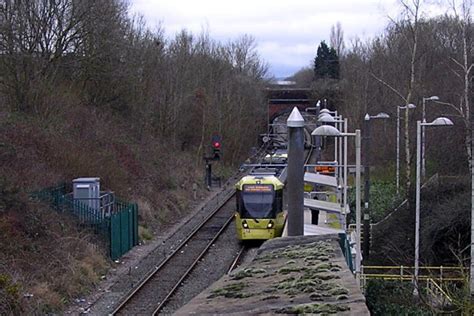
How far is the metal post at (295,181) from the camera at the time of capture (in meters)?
17.2

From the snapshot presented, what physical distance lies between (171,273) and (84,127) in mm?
16522

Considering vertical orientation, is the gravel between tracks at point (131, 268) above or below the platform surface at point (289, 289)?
below

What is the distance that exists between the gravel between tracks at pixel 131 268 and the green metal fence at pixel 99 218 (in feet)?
1.61

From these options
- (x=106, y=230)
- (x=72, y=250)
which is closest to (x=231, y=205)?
(x=106, y=230)

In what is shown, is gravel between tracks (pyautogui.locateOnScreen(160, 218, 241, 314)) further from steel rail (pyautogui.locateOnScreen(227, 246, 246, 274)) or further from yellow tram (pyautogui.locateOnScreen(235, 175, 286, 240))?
yellow tram (pyautogui.locateOnScreen(235, 175, 286, 240))

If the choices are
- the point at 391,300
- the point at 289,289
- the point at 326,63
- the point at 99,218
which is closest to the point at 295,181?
the point at 391,300

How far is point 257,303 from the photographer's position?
7668 millimetres

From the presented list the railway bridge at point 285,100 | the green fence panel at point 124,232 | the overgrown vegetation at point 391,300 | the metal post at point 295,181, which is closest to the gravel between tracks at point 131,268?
the green fence panel at point 124,232

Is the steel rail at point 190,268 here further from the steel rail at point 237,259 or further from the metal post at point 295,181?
the metal post at point 295,181

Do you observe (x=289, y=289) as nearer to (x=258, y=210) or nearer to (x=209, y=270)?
(x=209, y=270)

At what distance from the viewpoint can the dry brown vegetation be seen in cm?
2164

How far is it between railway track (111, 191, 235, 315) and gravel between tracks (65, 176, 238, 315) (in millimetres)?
327

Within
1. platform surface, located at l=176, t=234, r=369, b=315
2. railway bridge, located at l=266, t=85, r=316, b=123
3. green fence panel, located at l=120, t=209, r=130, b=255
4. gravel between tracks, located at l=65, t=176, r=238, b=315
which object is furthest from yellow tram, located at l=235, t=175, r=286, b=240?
railway bridge, located at l=266, t=85, r=316, b=123

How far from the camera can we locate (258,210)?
28.9 metres
